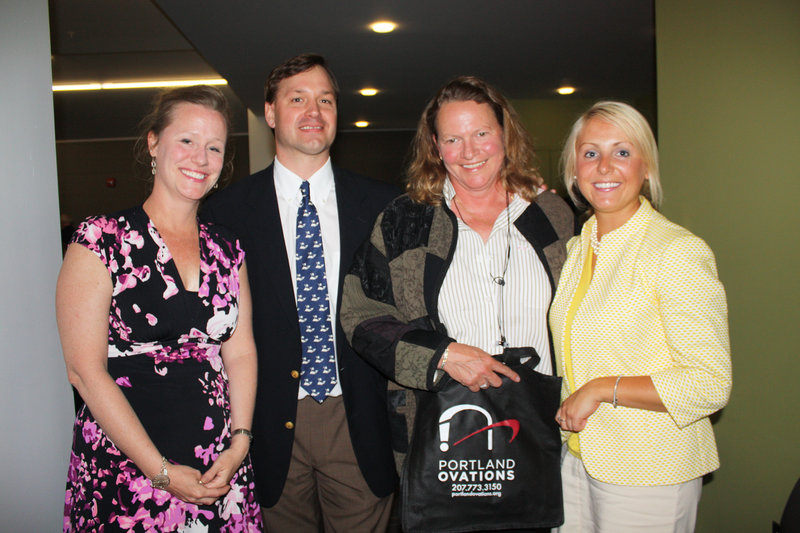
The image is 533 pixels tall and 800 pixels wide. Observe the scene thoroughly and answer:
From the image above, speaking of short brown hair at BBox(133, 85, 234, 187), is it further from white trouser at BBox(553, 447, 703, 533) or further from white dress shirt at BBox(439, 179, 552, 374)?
white trouser at BBox(553, 447, 703, 533)

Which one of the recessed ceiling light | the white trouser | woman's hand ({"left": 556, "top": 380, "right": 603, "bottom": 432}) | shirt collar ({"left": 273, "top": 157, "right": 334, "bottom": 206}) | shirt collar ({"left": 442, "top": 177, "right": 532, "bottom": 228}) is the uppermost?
the recessed ceiling light

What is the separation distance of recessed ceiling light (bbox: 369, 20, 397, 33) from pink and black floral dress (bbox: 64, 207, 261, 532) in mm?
3848

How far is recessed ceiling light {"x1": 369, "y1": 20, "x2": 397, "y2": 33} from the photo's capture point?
201 inches

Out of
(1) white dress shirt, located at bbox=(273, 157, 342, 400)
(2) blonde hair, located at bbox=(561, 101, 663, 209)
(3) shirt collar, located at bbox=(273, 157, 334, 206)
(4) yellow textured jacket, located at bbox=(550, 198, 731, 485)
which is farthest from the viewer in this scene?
A: (3) shirt collar, located at bbox=(273, 157, 334, 206)

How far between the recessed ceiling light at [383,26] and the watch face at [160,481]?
14.1 feet

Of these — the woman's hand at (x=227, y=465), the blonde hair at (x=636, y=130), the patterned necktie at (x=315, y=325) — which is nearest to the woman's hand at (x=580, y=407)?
the blonde hair at (x=636, y=130)

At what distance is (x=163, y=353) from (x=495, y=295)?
39.3 inches

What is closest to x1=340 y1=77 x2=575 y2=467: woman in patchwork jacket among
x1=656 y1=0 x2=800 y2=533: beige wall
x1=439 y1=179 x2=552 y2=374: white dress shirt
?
x1=439 y1=179 x2=552 y2=374: white dress shirt

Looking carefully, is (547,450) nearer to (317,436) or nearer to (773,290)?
(317,436)

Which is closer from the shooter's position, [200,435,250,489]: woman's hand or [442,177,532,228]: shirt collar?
[200,435,250,489]: woman's hand

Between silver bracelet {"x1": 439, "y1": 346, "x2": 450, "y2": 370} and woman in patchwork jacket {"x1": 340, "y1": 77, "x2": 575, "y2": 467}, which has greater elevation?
woman in patchwork jacket {"x1": 340, "y1": 77, "x2": 575, "y2": 467}

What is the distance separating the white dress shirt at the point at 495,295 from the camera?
1886 millimetres

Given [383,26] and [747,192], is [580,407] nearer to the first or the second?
[747,192]

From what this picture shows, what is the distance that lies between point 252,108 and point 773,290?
718 cm
